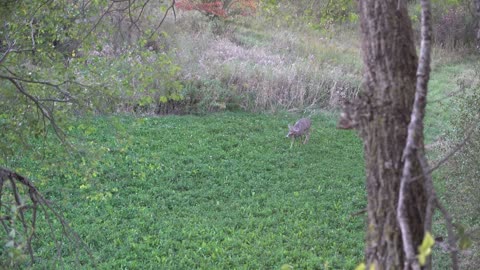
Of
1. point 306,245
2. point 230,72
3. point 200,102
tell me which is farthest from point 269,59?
point 306,245

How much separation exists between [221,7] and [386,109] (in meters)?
15.3

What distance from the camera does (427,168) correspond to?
1.47m

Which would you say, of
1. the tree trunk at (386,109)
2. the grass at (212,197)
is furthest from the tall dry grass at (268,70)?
the tree trunk at (386,109)

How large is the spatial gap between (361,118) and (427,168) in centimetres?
32

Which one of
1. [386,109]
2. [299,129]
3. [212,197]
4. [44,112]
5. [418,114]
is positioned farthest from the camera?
[299,129]

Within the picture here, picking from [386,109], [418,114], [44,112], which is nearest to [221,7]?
[44,112]

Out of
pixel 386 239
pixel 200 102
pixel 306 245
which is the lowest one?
pixel 306 245

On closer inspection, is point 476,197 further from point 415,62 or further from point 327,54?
point 327,54

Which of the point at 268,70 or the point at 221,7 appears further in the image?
the point at 221,7

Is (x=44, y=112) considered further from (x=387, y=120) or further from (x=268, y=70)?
(x=268, y=70)

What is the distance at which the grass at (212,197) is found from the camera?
5.92 m

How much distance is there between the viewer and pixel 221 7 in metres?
16.5

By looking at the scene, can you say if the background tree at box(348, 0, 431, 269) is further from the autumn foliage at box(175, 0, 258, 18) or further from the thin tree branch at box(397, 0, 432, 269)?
the autumn foliage at box(175, 0, 258, 18)

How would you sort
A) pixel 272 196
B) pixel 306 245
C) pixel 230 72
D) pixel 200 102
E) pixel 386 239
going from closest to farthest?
pixel 386 239 → pixel 306 245 → pixel 272 196 → pixel 200 102 → pixel 230 72
